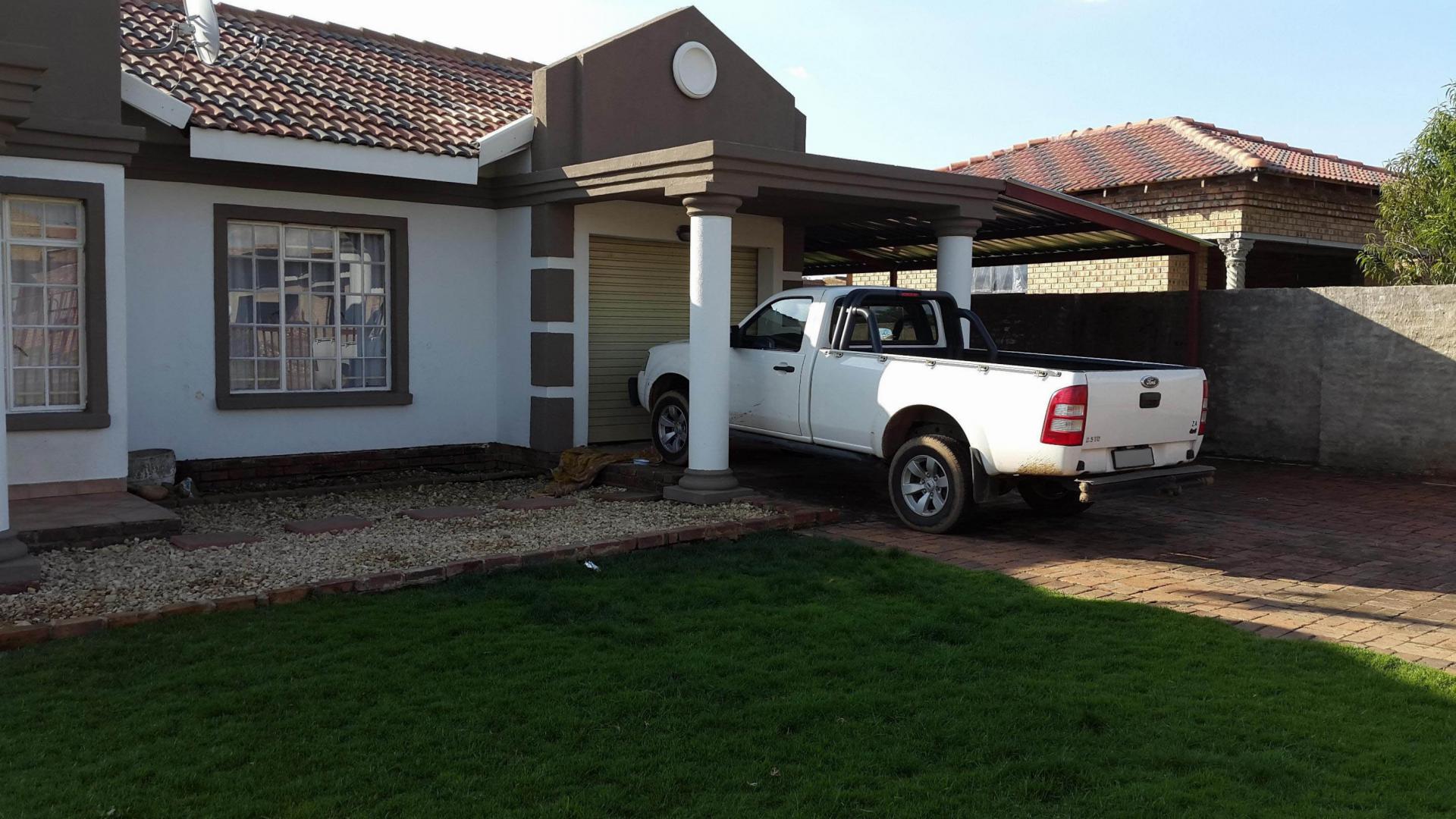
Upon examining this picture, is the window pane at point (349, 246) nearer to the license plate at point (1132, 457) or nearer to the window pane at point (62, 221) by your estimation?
the window pane at point (62, 221)

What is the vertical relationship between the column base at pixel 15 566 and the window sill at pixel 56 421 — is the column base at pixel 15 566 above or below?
below

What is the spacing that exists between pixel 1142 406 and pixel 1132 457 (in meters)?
0.39

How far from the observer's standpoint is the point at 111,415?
9.62 metres

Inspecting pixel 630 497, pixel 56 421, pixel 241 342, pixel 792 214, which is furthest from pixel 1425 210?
pixel 56 421

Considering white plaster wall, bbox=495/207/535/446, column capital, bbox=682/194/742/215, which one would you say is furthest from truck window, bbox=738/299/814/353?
white plaster wall, bbox=495/207/535/446

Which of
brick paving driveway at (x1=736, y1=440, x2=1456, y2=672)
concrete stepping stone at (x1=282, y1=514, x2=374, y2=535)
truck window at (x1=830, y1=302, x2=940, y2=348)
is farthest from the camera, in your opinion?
truck window at (x1=830, y1=302, x2=940, y2=348)

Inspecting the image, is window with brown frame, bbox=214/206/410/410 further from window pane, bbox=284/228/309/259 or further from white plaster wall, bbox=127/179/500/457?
white plaster wall, bbox=127/179/500/457

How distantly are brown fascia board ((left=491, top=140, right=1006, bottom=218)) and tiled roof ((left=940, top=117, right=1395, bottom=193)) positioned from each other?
9228 mm

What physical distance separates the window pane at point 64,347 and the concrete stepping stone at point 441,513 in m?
2.88

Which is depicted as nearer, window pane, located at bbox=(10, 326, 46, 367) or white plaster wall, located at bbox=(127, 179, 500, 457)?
window pane, located at bbox=(10, 326, 46, 367)

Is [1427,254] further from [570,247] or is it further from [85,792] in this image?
[85,792]

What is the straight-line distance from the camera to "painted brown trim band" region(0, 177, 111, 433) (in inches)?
367

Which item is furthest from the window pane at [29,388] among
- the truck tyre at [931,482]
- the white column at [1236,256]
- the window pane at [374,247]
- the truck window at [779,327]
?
the white column at [1236,256]

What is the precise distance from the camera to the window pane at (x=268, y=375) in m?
11.3
